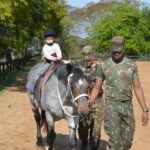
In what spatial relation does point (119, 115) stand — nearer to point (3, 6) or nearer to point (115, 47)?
point (115, 47)

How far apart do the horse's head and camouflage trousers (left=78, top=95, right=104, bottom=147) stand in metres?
0.81

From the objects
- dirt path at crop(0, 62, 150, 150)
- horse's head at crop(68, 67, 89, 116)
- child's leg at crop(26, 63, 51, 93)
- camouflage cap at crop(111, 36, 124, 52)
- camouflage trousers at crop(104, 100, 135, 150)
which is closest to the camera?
camouflage cap at crop(111, 36, 124, 52)

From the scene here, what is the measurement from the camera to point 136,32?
64812 mm

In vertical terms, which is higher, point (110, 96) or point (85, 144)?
point (110, 96)

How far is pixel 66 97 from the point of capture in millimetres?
7816

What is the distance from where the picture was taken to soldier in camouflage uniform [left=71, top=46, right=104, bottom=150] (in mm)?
7848

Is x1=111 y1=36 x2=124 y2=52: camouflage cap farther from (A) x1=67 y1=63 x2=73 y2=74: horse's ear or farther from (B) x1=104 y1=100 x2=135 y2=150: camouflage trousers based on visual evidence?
(A) x1=67 y1=63 x2=73 y2=74: horse's ear

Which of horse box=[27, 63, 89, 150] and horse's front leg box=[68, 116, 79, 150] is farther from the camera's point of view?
horse's front leg box=[68, 116, 79, 150]

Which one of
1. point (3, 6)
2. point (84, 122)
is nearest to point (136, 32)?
point (3, 6)

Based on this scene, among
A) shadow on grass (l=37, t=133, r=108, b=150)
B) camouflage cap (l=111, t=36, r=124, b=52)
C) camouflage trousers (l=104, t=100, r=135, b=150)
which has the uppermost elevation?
camouflage cap (l=111, t=36, r=124, b=52)

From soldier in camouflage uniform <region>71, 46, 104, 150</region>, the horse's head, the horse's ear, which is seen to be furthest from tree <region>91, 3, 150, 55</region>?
the horse's head

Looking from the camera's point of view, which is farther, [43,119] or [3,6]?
[3,6]

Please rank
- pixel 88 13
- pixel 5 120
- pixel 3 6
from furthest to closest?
pixel 88 13
pixel 3 6
pixel 5 120

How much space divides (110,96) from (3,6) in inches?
518
